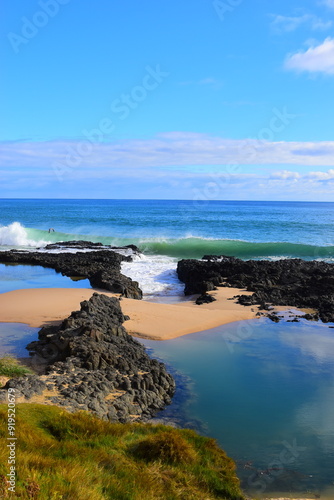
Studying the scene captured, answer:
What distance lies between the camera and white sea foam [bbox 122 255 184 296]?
28.2 meters

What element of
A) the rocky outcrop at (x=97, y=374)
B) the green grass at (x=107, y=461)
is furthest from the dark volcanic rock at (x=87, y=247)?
the green grass at (x=107, y=461)

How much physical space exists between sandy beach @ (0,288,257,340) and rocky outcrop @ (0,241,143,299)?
221 centimetres

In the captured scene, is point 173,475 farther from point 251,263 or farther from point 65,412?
point 251,263

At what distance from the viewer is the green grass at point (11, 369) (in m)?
11.9

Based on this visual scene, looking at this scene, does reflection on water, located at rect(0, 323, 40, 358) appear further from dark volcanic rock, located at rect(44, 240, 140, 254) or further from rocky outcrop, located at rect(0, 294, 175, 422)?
dark volcanic rock, located at rect(44, 240, 140, 254)

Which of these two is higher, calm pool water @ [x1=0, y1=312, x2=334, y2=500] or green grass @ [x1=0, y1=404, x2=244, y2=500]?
green grass @ [x1=0, y1=404, x2=244, y2=500]

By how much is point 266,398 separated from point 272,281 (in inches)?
665

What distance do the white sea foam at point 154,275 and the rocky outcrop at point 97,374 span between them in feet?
39.8

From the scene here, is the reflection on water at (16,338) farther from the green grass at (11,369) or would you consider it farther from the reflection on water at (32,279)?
the reflection on water at (32,279)

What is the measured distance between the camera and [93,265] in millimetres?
34906

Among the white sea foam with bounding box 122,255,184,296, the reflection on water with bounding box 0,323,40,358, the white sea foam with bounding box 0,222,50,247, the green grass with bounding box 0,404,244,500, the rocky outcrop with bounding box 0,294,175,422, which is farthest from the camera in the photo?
the white sea foam with bounding box 0,222,50,247

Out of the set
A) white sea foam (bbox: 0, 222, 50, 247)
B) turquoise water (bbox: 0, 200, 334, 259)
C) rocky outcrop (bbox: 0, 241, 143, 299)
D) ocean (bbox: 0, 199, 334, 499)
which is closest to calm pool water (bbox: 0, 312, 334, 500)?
ocean (bbox: 0, 199, 334, 499)

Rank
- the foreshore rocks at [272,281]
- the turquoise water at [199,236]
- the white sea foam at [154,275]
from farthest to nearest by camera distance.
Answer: the turquoise water at [199,236], the white sea foam at [154,275], the foreshore rocks at [272,281]

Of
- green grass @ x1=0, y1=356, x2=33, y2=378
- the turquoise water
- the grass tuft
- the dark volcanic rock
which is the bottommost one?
green grass @ x1=0, y1=356, x2=33, y2=378
